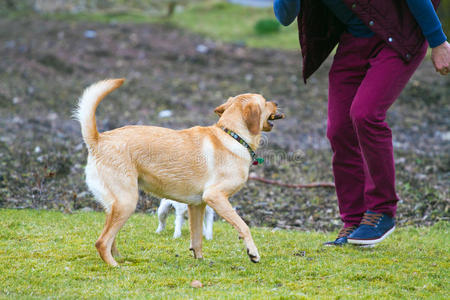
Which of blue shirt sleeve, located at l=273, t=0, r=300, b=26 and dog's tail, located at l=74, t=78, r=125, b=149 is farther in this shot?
blue shirt sleeve, located at l=273, t=0, r=300, b=26

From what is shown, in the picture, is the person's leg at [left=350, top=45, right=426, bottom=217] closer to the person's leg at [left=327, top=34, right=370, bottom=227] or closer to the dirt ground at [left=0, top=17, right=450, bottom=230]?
the person's leg at [left=327, top=34, right=370, bottom=227]

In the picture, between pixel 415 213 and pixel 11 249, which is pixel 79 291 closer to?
pixel 11 249

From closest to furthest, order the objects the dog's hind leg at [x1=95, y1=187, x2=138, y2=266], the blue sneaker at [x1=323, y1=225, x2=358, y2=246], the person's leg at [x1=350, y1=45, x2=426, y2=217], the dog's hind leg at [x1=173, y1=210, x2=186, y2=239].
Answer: the dog's hind leg at [x1=95, y1=187, x2=138, y2=266] < the person's leg at [x1=350, y1=45, x2=426, y2=217] < the blue sneaker at [x1=323, y1=225, x2=358, y2=246] < the dog's hind leg at [x1=173, y1=210, x2=186, y2=239]

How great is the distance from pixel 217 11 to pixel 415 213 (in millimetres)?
16718

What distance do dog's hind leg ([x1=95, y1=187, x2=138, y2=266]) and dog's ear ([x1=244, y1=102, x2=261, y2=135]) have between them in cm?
110

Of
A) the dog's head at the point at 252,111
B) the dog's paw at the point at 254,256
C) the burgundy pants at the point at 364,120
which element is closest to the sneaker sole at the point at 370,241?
the burgundy pants at the point at 364,120

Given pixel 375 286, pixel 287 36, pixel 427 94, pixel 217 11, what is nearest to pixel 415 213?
pixel 375 286

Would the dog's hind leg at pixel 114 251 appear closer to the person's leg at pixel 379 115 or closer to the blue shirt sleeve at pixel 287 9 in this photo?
the person's leg at pixel 379 115

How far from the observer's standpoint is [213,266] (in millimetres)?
4211

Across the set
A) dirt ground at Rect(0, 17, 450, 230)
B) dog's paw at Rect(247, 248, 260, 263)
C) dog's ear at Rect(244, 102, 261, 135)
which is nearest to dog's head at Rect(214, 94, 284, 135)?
dog's ear at Rect(244, 102, 261, 135)

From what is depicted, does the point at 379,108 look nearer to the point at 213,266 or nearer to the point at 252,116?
the point at 252,116

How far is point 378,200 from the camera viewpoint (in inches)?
179

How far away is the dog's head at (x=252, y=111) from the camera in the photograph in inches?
175

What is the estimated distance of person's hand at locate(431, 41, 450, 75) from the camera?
13.6 feet
